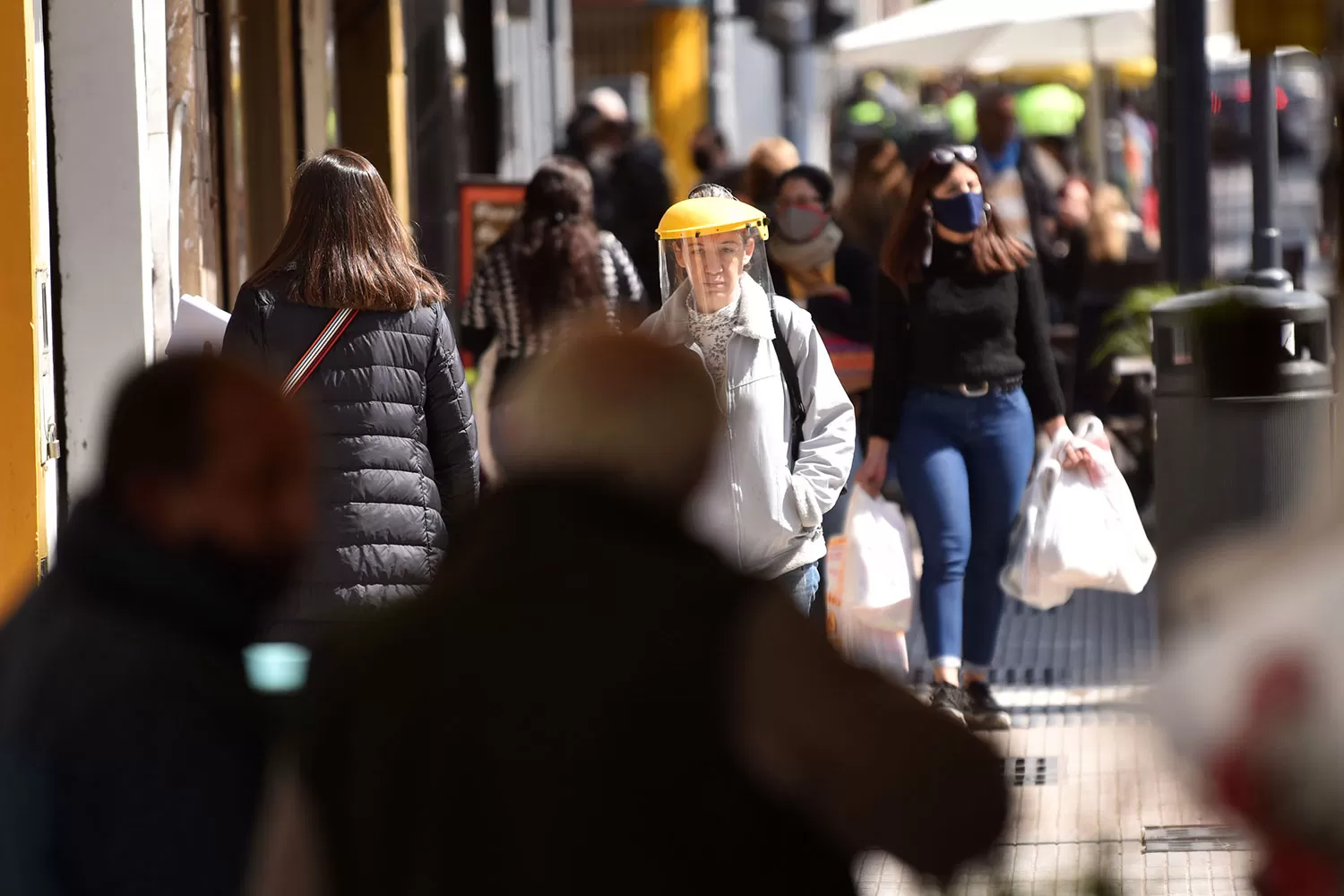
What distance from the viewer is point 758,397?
6.27m

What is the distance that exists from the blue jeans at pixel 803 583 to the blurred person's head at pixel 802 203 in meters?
2.54

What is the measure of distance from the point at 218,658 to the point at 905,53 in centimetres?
1699

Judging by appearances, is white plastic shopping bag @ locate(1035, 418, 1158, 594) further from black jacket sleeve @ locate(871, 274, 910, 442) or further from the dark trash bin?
black jacket sleeve @ locate(871, 274, 910, 442)

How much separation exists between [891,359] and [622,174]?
579 cm

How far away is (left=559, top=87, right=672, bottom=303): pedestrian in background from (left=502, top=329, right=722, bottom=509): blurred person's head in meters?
9.28

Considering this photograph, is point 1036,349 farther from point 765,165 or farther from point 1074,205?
point 1074,205

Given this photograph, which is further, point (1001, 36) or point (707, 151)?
point (1001, 36)

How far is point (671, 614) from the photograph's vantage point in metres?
2.43

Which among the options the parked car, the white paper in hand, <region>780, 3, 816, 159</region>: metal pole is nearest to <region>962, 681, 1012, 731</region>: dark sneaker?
the white paper in hand

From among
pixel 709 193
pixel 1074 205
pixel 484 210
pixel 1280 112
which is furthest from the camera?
pixel 1280 112

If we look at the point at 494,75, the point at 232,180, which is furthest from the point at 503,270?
the point at 494,75

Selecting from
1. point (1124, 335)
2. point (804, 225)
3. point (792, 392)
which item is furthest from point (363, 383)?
point (1124, 335)

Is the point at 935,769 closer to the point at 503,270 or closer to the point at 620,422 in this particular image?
the point at 620,422

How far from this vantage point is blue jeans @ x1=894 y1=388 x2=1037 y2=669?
771 centimetres
